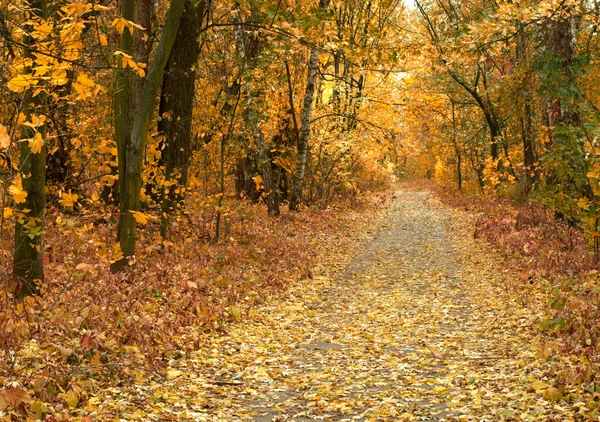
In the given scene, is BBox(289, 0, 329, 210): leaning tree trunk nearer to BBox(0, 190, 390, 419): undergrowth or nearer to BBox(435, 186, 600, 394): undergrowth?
BBox(0, 190, 390, 419): undergrowth

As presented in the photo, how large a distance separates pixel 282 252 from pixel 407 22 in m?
23.9

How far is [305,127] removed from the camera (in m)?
19.9

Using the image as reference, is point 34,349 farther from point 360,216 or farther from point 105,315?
point 360,216

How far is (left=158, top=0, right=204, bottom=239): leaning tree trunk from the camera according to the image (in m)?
12.4

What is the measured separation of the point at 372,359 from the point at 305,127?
1306cm

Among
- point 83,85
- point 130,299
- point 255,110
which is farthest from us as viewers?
point 255,110

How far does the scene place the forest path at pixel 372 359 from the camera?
589 cm

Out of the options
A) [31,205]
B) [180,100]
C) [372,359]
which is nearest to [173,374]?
[372,359]

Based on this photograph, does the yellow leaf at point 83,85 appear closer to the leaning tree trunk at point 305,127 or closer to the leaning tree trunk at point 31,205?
the leaning tree trunk at point 31,205

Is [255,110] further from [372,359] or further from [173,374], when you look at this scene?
[173,374]

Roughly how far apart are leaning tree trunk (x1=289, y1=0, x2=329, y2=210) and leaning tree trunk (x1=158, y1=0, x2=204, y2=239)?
23.2 feet

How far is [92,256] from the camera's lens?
10.9m

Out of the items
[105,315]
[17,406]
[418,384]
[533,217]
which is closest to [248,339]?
[105,315]

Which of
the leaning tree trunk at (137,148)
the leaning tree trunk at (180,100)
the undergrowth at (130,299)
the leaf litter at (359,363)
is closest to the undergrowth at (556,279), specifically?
the leaf litter at (359,363)
